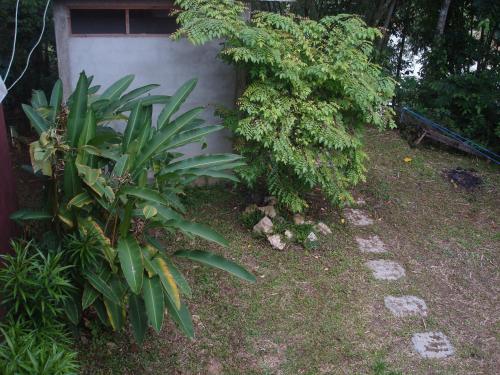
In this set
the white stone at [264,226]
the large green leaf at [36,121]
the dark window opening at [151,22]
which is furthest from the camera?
Result: the dark window opening at [151,22]

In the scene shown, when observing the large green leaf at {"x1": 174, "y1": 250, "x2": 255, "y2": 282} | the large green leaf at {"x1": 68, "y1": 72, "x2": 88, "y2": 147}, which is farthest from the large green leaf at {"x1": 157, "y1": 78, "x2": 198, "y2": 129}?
the large green leaf at {"x1": 174, "y1": 250, "x2": 255, "y2": 282}

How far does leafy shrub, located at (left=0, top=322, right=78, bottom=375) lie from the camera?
255 cm

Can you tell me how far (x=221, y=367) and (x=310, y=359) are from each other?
0.67 metres

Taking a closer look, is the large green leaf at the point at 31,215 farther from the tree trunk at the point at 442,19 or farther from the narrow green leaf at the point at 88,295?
the tree trunk at the point at 442,19

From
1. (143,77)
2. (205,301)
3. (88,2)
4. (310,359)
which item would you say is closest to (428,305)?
(310,359)

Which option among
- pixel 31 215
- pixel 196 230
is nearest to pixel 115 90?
pixel 31 215

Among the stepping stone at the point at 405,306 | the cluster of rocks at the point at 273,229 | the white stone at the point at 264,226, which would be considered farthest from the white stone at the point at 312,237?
the stepping stone at the point at 405,306

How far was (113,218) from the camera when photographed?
11.0 feet

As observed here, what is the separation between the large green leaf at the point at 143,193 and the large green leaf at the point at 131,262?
296 millimetres

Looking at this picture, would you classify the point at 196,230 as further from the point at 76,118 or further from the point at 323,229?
A: the point at 323,229

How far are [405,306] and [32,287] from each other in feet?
10.0

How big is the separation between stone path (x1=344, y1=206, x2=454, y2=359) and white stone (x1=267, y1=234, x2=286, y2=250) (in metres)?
0.85

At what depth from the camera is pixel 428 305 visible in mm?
4441

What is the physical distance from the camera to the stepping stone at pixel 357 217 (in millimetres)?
5633
